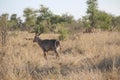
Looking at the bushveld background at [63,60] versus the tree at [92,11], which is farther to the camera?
the tree at [92,11]

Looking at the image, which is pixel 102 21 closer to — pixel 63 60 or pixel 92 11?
pixel 92 11

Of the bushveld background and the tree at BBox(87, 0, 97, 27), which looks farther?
the tree at BBox(87, 0, 97, 27)

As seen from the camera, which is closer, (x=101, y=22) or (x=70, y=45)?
(x=70, y=45)

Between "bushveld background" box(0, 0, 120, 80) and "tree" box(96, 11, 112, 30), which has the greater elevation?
"tree" box(96, 11, 112, 30)

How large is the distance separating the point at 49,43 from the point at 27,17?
25088mm

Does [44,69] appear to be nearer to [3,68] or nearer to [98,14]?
[3,68]

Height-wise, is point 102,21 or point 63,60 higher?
point 102,21

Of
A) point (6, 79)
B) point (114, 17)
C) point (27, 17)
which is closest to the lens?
point (6, 79)

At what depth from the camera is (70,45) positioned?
15.5 metres

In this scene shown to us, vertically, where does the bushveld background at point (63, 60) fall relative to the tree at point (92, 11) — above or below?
below

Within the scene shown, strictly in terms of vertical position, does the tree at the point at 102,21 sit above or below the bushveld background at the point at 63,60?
above

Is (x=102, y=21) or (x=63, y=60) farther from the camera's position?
(x=102, y=21)

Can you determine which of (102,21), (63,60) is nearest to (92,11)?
(102,21)

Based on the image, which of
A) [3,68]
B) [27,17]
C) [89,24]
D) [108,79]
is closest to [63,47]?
[3,68]
